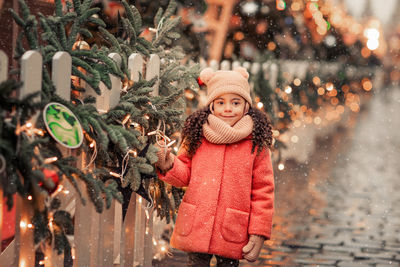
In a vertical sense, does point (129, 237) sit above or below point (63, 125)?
below

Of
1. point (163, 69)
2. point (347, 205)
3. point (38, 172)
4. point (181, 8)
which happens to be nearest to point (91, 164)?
point (38, 172)

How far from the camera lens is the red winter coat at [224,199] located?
388 cm

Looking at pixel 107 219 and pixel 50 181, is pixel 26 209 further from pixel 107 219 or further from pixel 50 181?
pixel 107 219

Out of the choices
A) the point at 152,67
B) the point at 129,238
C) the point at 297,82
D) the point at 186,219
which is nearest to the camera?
the point at 186,219

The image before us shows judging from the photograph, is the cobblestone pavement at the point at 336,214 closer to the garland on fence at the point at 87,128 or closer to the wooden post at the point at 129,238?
the wooden post at the point at 129,238

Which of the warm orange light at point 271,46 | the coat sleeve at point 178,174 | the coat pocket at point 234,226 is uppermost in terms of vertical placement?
the warm orange light at point 271,46

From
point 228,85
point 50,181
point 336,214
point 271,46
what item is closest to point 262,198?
point 228,85

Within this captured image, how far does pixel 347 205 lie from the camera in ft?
28.3

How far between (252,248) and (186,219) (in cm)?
44

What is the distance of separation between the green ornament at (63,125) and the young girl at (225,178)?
29.9 inches

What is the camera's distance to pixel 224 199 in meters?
3.93

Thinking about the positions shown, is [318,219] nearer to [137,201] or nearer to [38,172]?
[137,201]

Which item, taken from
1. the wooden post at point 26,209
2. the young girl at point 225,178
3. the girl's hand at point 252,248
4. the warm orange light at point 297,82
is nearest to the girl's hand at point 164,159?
the young girl at point 225,178

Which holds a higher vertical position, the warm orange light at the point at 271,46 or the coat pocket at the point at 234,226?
the warm orange light at the point at 271,46
